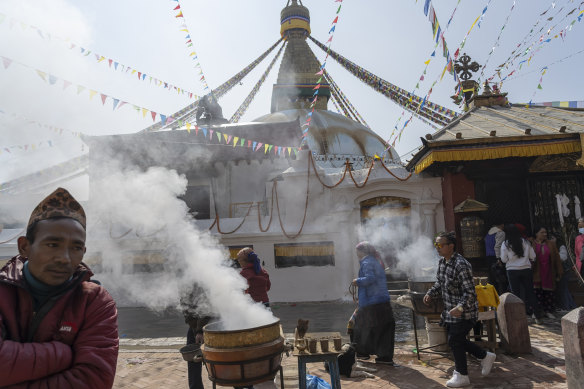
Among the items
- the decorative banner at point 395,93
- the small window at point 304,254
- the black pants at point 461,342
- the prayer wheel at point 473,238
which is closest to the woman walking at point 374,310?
the black pants at point 461,342

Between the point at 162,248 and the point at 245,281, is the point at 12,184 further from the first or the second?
the point at 245,281

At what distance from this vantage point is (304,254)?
10883 millimetres

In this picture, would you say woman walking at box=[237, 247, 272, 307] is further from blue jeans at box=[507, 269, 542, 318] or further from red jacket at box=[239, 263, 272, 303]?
blue jeans at box=[507, 269, 542, 318]

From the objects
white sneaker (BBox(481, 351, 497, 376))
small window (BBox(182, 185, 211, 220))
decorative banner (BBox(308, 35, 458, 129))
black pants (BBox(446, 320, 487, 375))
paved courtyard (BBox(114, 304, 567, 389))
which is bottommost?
paved courtyard (BBox(114, 304, 567, 389))

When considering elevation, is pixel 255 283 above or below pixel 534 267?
above

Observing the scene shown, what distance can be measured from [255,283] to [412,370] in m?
2.35

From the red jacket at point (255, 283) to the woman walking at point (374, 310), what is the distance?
1.28m

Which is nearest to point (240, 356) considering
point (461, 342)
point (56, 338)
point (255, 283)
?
point (56, 338)

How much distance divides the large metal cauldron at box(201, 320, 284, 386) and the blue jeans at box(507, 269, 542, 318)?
552cm

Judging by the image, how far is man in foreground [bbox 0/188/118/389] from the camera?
1475 millimetres

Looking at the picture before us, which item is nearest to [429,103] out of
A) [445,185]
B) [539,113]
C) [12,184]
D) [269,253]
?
[539,113]

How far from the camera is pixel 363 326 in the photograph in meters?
5.34

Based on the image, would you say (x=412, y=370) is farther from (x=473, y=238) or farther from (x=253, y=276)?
(x=473, y=238)

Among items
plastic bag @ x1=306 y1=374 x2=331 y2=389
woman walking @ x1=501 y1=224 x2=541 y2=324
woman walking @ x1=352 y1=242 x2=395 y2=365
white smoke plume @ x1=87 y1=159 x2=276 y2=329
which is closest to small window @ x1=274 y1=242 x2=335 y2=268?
white smoke plume @ x1=87 y1=159 x2=276 y2=329
